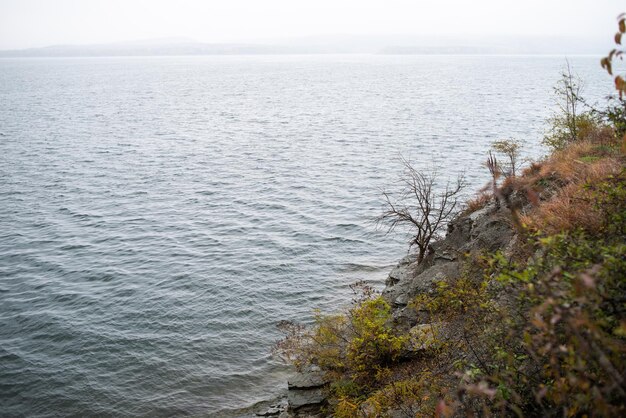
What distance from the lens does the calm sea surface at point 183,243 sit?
19.0 m

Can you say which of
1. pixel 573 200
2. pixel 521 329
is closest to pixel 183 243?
pixel 573 200

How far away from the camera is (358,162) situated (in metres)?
49.2

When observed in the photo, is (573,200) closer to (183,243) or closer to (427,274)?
(427,274)

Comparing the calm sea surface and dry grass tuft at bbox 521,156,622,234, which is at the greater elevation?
dry grass tuft at bbox 521,156,622,234

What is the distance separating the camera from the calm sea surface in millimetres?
19016

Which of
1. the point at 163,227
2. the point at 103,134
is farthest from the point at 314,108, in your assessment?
the point at 163,227

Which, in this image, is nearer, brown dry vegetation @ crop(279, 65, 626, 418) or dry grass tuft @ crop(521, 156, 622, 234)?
brown dry vegetation @ crop(279, 65, 626, 418)

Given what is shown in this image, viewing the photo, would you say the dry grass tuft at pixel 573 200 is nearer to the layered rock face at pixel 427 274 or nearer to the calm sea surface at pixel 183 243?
the layered rock face at pixel 427 274

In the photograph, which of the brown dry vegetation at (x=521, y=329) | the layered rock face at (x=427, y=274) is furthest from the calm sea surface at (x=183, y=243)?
the brown dry vegetation at (x=521, y=329)

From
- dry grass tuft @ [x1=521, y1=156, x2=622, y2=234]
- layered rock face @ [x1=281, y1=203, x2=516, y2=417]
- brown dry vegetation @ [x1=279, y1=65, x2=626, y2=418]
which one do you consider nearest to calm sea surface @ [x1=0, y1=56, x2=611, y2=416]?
layered rock face @ [x1=281, y1=203, x2=516, y2=417]

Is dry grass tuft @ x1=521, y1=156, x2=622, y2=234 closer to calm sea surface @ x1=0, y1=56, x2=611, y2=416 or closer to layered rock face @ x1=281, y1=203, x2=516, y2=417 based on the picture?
layered rock face @ x1=281, y1=203, x2=516, y2=417

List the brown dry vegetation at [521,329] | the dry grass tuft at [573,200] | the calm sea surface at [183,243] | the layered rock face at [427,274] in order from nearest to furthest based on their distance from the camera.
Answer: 1. the brown dry vegetation at [521,329]
2. the dry grass tuft at [573,200]
3. the layered rock face at [427,274]
4. the calm sea surface at [183,243]

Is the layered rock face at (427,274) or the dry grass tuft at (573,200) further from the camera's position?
the layered rock face at (427,274)

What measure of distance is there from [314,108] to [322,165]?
43.9m
